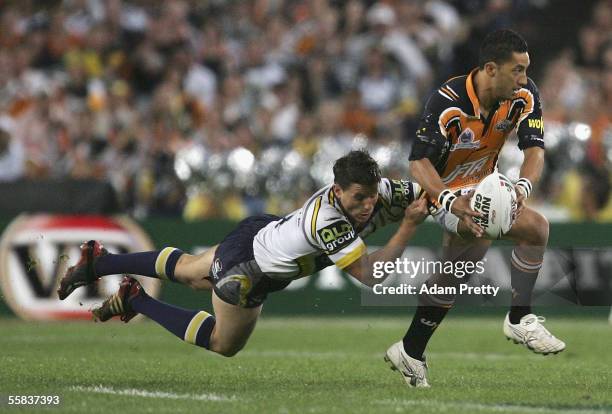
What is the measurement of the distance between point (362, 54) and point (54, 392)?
37.9ft

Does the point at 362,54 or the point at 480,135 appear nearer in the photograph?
the point at 480,135

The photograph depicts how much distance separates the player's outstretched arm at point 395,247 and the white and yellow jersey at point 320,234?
0.06 metres

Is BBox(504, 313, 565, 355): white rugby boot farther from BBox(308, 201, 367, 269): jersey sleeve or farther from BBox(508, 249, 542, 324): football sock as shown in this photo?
BBox(308, 201, 367, 269): jersey sleeve

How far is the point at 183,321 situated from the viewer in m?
9.05

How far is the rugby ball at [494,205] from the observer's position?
27.1ft

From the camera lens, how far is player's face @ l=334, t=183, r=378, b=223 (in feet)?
26.5

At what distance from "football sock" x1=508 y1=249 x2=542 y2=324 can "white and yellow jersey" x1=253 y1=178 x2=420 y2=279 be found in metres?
0.94

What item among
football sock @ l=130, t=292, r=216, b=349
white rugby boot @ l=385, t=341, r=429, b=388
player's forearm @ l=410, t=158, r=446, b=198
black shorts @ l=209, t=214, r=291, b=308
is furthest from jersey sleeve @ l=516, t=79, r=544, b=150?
football sock @ l=130, t=292, r=216, b=349

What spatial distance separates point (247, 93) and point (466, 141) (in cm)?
998

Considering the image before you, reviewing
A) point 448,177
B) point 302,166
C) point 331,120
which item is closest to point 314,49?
point 331,120

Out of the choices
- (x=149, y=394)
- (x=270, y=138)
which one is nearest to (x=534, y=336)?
(x=149, y=394)

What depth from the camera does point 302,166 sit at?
16.5 m

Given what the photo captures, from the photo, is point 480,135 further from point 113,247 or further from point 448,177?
point 113,247

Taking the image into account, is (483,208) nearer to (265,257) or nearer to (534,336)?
(534,336)
